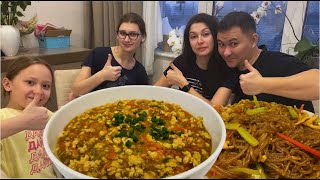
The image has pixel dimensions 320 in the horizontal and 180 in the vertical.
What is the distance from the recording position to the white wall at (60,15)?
2900mm

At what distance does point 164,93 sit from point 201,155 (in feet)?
0.75

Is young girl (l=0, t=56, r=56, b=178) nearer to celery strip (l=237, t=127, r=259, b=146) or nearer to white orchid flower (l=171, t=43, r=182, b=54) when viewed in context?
celery strip (l=237, t=127, r=259, b=146)

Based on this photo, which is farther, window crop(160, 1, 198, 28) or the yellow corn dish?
window crop(160, 1, 198, 28)

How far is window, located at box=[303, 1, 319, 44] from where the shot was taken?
210cm

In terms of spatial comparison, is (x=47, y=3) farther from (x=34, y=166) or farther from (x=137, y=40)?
(x=34, y=166)

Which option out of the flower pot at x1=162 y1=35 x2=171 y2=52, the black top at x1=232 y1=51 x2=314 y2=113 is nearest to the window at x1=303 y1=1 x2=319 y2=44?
the black top at x1=232 y1=51 x2=314 y2=113

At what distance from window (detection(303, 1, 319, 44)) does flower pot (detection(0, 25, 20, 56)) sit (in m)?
2.42

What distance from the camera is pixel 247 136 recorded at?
732 millimetres

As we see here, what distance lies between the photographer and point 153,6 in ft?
9.51

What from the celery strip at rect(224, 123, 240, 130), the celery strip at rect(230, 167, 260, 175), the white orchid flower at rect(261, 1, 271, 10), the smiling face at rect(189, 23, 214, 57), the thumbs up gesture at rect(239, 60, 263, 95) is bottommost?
the celery strip at rect(230, 167, 260, 175)

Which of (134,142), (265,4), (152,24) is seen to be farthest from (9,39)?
(134,142)

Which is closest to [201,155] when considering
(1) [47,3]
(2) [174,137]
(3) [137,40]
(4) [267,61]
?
(2) [174,137]

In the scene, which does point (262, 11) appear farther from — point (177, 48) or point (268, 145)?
point (268, 145)

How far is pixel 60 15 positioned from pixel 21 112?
2619 millimetres
